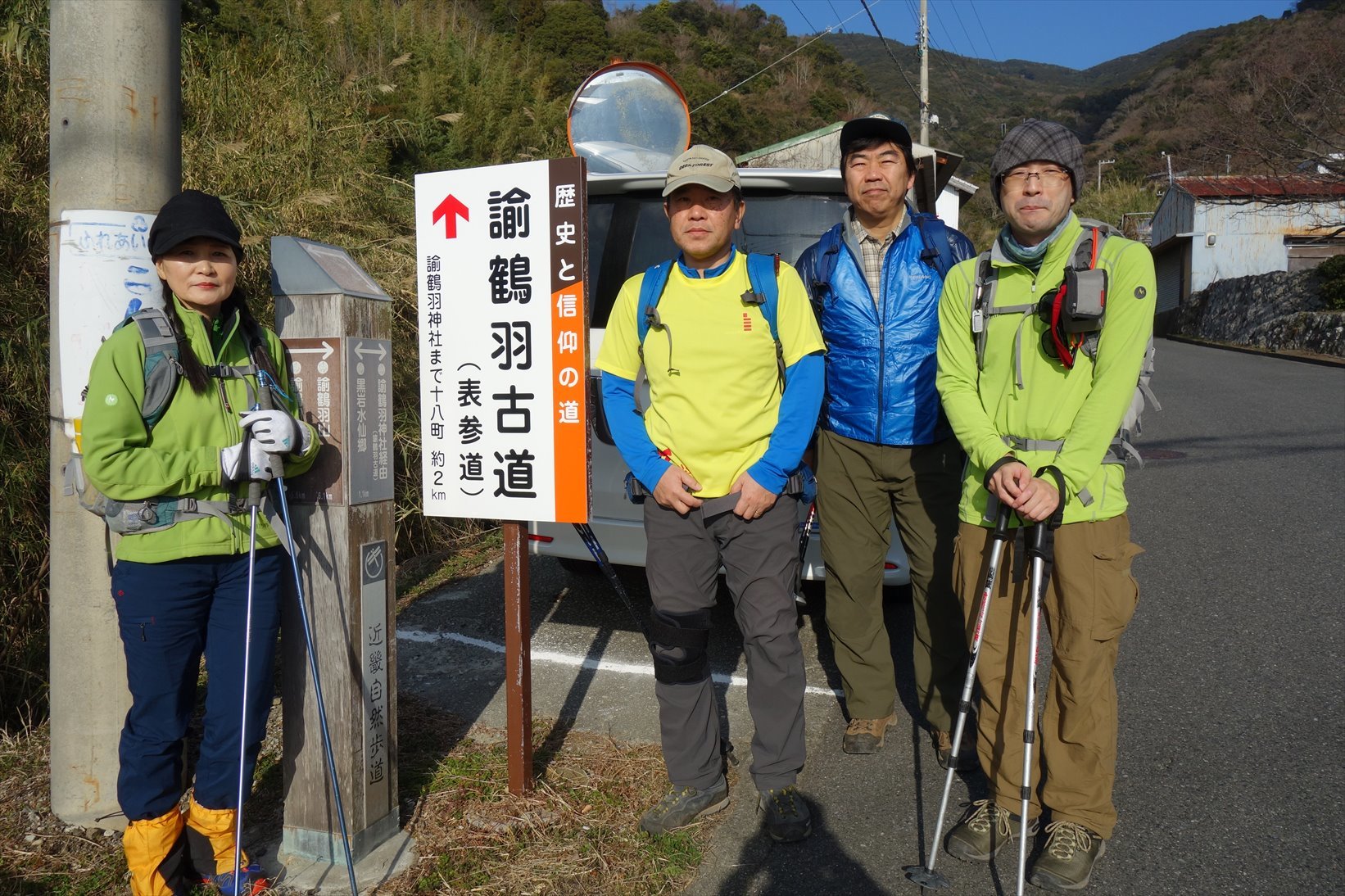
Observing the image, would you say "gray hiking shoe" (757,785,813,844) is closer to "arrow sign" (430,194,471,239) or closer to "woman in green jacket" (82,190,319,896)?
"woman in green jacket" (82,190,319,896)

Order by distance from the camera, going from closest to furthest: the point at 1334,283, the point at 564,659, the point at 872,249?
the point at 872,249, the point at 564,659, the point at 1334,283

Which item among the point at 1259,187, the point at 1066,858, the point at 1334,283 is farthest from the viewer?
the point at 1259,187

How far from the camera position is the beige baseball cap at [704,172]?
290cm

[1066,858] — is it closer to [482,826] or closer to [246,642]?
[482,826]

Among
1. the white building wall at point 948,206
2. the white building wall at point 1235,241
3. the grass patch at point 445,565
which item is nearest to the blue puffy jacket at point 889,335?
the grass patch at point 445,565

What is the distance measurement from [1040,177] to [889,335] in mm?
799

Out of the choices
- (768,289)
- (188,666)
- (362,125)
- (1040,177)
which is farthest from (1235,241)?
(188,666)

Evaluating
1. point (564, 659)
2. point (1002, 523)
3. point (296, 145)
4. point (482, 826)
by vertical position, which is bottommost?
point (482, 826)

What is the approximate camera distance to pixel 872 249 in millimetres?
3469

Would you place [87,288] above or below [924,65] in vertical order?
below

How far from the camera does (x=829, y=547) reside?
3.61 metres

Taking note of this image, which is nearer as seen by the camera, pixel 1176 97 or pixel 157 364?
pixel 157 364

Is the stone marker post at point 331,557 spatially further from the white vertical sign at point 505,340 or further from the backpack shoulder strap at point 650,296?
the backpack shoulder strap at point 650,296

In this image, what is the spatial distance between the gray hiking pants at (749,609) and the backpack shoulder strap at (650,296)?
60 centimetres
